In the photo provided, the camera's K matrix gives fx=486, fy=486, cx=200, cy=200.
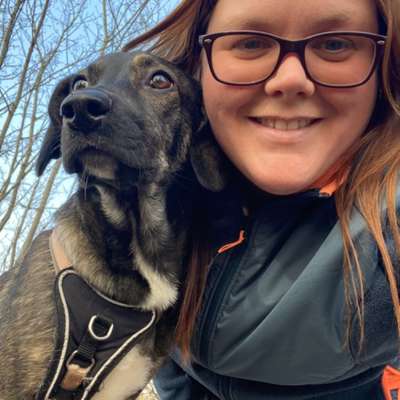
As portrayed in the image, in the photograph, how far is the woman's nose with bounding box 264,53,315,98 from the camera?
191 centimetres

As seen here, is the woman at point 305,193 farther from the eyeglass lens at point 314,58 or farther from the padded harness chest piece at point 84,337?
the padded harness chest piece at point 84,337

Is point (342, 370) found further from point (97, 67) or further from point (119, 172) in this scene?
point (97, 67)

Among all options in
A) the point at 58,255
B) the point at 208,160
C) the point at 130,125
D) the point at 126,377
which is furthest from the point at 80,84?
the point at 126,377

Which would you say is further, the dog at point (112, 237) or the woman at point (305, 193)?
the dog at point (112, 237)

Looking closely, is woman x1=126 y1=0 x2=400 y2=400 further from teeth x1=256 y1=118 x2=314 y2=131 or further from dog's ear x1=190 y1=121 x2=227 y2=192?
dog's ear x1=190 y1=121 x2=227 y2=192

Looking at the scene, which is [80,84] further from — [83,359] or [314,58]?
[83,359]

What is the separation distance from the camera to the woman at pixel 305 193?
1933 millimetres

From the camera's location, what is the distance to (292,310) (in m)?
2.00

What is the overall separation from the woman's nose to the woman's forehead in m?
0.13

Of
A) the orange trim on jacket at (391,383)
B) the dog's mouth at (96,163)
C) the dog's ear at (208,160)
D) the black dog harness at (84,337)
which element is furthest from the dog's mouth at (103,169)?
the orange trim on jacket at (391,383)

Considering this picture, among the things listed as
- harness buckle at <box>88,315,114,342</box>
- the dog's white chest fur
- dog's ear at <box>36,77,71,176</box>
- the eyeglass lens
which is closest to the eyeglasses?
the eyeglass lens

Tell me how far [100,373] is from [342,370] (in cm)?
105

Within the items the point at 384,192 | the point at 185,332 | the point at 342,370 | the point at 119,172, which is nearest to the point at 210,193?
the point at 119,172

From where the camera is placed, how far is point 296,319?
79.2 inches
